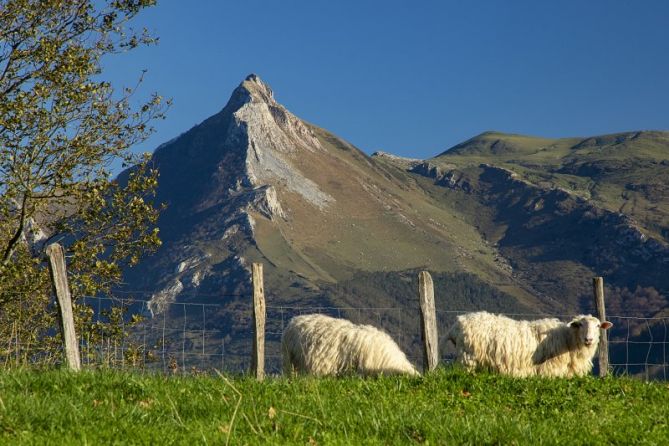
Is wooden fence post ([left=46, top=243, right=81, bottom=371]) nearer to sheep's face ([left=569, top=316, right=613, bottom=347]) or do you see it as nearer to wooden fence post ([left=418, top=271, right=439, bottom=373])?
wooden fence post ([left=418, top=271, right=439, bottom=373])

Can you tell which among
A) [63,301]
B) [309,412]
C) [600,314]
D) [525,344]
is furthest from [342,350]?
[309,412]

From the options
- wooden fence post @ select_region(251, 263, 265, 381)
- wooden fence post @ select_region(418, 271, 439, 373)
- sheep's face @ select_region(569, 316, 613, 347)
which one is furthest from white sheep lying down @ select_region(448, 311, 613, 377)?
wooden fence post @ select_region(251, 263, 265, 381)

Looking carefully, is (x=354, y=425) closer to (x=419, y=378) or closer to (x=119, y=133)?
(x=419, y=378)

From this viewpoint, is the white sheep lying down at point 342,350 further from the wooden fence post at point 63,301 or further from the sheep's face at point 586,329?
the wooden fence post at point 63,301

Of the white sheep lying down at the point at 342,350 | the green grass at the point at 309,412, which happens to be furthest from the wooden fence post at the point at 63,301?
the white sheep lying down at the point at 342,350

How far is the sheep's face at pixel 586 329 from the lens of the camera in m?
17.9

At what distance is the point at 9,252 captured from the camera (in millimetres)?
19078

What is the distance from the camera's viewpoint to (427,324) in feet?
53.9

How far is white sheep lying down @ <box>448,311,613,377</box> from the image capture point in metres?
Answer: 17.2

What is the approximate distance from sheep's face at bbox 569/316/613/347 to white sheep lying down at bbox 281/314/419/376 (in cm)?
385

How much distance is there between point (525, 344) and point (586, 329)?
1417mm

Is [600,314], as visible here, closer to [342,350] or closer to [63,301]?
[342,350]

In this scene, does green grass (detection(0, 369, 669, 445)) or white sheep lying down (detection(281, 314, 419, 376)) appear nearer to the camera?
green grass (detection(0, 369, 669, 445))

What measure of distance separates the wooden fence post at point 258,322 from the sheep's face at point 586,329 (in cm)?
625
